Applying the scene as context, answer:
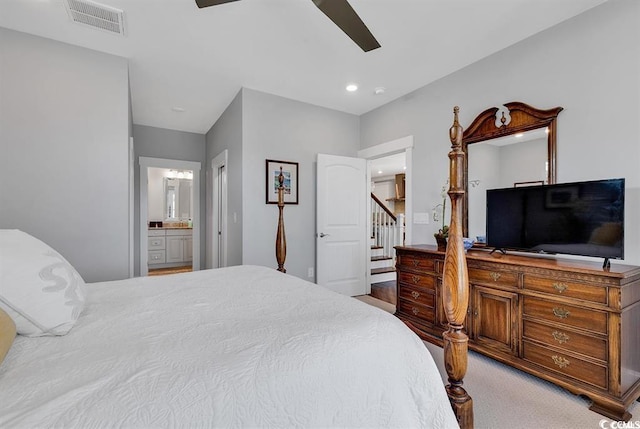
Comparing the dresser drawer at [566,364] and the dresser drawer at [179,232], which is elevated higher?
the dresser drawer at [179,232]

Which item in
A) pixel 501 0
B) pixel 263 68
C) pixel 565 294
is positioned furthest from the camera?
pixel 263 68

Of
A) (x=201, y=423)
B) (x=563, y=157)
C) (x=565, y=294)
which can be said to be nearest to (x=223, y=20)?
(x=201, y=423)

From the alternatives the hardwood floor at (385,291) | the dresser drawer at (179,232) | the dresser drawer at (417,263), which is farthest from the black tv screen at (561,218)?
the dresser drawer at (179,232)

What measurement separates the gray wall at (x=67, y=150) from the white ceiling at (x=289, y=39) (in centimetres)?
21

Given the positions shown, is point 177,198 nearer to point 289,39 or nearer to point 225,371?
point 289,39

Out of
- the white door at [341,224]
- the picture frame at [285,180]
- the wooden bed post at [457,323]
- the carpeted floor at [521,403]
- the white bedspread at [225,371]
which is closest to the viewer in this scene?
the white bedspread at [225,371]

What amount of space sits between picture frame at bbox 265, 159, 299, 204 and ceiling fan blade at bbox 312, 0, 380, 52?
6.22 feet

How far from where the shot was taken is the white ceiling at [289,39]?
2184mm

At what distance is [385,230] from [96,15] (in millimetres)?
4977

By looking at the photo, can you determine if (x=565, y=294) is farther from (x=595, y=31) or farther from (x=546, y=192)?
(x=595, y=31)

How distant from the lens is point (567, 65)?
2.29m

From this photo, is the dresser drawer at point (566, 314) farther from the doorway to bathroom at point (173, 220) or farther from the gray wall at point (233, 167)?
the doorway to bathroom at point (173, 220)

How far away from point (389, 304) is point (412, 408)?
9.76ft

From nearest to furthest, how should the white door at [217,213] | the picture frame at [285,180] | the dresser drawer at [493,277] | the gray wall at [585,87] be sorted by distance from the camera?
the gray wall at [585,87], the dresser drawer at [493,277], the picture frame at [285,180], the white door at [217,213]
